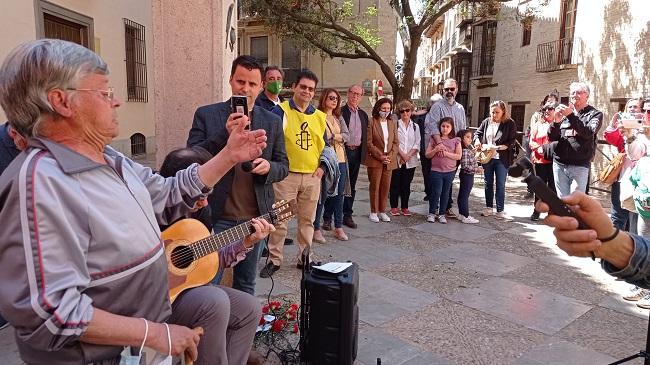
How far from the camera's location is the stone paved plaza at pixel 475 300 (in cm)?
320

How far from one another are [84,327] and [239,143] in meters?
1.07

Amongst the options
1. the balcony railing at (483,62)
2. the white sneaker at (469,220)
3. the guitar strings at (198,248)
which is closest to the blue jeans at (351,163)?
the white sneaker at (469,220)

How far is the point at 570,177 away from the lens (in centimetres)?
601

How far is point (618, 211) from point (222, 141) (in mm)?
4143

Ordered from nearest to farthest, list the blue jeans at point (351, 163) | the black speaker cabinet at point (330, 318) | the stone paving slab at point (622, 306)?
the black speaker cabinet at point (330, 318) → the stone paving slab at point (622, 306) → the blue jeans at point (351, 163)

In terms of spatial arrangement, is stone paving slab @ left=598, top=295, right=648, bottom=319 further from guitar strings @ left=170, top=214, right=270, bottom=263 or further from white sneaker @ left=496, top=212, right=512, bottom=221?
guitar strings @ left=170, top=214, right=270, bottom=263

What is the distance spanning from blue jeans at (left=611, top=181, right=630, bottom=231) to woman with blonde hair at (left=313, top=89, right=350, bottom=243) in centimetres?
293

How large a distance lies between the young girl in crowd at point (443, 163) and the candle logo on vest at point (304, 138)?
2.84m

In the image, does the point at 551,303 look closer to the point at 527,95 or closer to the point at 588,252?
the point at 588,252

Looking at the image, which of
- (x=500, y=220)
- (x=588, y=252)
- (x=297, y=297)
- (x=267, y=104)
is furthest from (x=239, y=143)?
(x=500, y=220)

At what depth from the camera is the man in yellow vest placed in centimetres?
443

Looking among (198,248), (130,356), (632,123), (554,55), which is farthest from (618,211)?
(554,55)

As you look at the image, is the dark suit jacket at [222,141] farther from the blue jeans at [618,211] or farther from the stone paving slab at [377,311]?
the blue jeans at [618,211]

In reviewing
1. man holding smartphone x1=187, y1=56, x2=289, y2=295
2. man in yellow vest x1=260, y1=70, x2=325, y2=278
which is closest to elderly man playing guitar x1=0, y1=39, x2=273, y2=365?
man holding smartphone x1=187, y1=56, x2=289, y2=295
